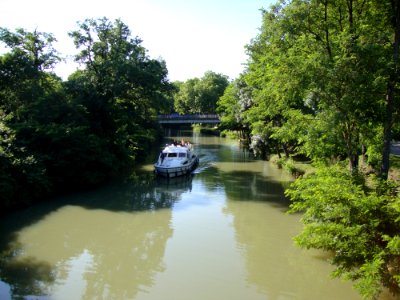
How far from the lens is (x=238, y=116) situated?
4219 cm

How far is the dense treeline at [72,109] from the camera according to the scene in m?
21.0

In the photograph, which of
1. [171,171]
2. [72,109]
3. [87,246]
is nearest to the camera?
[87,246]

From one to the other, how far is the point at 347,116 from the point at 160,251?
8.50 m

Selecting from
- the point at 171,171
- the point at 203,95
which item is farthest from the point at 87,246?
the point at 203,95

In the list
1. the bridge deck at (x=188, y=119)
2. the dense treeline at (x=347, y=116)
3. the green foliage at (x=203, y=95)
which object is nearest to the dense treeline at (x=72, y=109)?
the dense treeline at (x=347, y=116)

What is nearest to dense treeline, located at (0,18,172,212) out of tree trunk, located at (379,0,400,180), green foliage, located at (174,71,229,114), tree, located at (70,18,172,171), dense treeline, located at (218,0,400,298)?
tree, located at (70,18,172,171)

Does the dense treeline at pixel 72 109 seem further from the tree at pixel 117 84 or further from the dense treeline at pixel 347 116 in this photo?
the dense treeline at pixel 347 116

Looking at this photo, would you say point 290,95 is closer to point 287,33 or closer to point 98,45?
point 287,33

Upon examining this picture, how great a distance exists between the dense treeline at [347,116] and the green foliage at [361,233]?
0.02 m

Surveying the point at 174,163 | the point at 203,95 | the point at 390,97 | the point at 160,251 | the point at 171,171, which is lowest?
the point at 160,251

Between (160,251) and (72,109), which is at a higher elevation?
(72,109)

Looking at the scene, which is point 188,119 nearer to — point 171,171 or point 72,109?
point 171,171

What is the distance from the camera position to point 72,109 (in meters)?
26.1

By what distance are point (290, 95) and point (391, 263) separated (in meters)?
7.40
